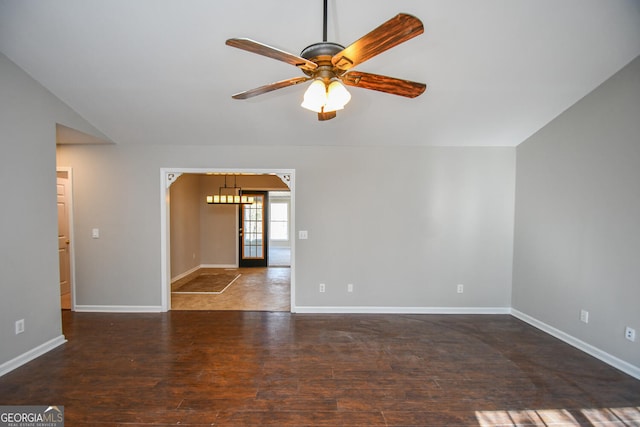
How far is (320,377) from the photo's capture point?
2.45 meters

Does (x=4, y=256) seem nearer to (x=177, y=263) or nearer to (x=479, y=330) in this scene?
(x=177, y=263)

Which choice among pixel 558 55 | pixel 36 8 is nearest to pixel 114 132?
pixel 36 8

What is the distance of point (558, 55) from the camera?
245 centimetres

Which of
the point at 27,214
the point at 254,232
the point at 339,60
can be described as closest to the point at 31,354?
the point at 27,214

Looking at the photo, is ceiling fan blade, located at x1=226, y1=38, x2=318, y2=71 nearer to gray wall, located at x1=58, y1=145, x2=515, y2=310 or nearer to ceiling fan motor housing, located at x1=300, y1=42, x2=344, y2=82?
ceiling fan motor housing, located at x1=300, y1=42, x2=344, y2=82

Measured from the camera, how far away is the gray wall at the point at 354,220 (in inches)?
155

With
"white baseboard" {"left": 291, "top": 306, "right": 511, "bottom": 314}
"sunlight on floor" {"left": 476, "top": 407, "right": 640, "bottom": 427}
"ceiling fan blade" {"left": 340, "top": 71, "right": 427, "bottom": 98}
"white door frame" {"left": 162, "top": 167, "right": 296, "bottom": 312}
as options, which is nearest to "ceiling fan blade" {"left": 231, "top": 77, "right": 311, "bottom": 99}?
"ceiling fan blade" {"left": 340, "top": 71, "right": 427, "bottom": 98}

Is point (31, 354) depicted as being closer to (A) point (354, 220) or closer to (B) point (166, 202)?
(B) point (166, 202)

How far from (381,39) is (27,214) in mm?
3592

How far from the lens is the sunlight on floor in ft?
6.41

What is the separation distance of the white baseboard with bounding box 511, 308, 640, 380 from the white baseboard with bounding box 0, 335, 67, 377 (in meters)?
5.74

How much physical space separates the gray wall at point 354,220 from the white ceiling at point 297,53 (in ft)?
1.50

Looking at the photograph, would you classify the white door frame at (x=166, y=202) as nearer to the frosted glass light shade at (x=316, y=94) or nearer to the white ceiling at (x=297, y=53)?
the white ceiling at (x=297, y=53)

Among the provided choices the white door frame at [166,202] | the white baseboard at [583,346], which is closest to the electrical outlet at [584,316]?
the white baseboard at [583,346]
